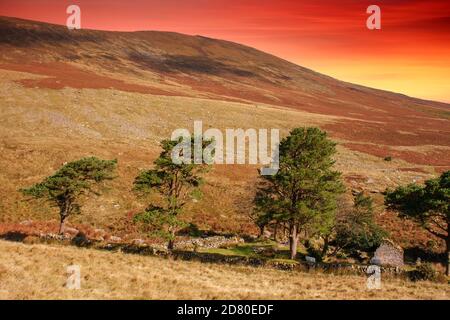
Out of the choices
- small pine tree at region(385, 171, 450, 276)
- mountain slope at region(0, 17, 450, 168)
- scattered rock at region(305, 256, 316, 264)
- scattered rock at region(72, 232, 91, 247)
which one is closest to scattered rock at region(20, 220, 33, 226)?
scattered rock at region(72, 232, 91, 247)

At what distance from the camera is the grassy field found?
18.7 m

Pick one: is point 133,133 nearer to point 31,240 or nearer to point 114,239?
point 114,239

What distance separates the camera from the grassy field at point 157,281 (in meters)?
18.7

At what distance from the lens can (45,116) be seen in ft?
266

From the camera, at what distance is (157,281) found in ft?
71.0

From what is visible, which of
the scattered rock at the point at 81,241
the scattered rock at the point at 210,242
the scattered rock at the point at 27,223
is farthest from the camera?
the scattered rock at the point at 27,223

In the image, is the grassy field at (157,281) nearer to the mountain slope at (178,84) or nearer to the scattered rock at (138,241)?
the scattered rock at (138,241)

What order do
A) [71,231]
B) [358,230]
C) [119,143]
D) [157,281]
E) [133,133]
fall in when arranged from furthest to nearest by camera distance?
1. [133,133]
2. [119,143]
3. [71,231]
4. [358,230]
5. [157,281]

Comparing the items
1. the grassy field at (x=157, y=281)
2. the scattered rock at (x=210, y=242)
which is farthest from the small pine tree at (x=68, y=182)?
the scattered rock at (x=210, y=242)

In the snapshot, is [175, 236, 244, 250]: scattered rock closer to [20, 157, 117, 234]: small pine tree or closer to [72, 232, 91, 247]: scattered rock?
[72, 232, 91, 247]: scattered rock

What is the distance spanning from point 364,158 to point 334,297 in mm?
69797

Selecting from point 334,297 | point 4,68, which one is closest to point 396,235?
point 334,297

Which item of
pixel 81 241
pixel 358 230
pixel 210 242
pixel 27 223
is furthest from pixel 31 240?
pixel 358 230

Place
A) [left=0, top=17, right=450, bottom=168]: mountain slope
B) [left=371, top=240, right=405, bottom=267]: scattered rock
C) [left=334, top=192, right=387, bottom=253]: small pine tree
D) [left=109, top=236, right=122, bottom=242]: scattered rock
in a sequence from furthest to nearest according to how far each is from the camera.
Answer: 1. [left=0, top=17, right=450, bottom=168]: mountain slope
2. [left=109, top=236, right=122, bottom=242]: scattered rock
3. [left=334, top=192, right=387, bottom=253]: small pine tree
4. [left=371, top=240, right=405, bottom=267]: scattered rock
